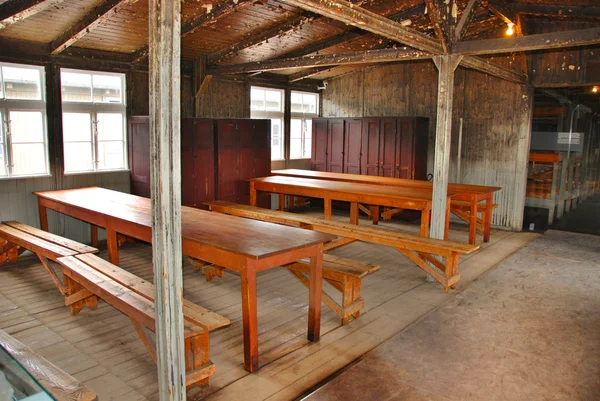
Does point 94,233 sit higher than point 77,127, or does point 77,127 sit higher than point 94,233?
point 77,127

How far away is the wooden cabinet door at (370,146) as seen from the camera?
954cm

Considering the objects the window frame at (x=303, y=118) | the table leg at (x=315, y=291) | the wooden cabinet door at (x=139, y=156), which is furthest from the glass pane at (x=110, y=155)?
the table leg at (x=315, y=291)

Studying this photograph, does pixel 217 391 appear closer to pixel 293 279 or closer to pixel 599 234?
pixel 293 279

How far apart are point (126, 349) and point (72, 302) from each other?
36.6 inches

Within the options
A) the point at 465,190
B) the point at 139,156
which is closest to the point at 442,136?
the point at 465,190

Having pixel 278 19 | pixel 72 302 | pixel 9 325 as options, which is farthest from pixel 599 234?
pixel 9 325

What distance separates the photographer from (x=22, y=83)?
6.22 metres

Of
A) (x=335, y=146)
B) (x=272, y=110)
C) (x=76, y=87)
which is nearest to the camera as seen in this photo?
(x=76, y=87)

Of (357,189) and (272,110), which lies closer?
(357,189)

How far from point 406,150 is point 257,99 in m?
3.08

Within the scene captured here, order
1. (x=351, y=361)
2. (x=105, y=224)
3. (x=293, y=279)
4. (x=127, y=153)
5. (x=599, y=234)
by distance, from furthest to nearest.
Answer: (x=599, y=234), (x=127, y=153), (x=293, y=279), (x=105, y=224), (x=351, y=361)

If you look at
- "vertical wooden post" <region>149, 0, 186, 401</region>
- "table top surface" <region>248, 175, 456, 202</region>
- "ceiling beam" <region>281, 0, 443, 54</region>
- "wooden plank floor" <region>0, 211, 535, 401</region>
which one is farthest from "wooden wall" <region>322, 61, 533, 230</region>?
"vertical wooden post" <region>149, 0, 186, 401</region>

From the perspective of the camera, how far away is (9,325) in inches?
164

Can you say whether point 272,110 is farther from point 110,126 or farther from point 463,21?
point 463,21
